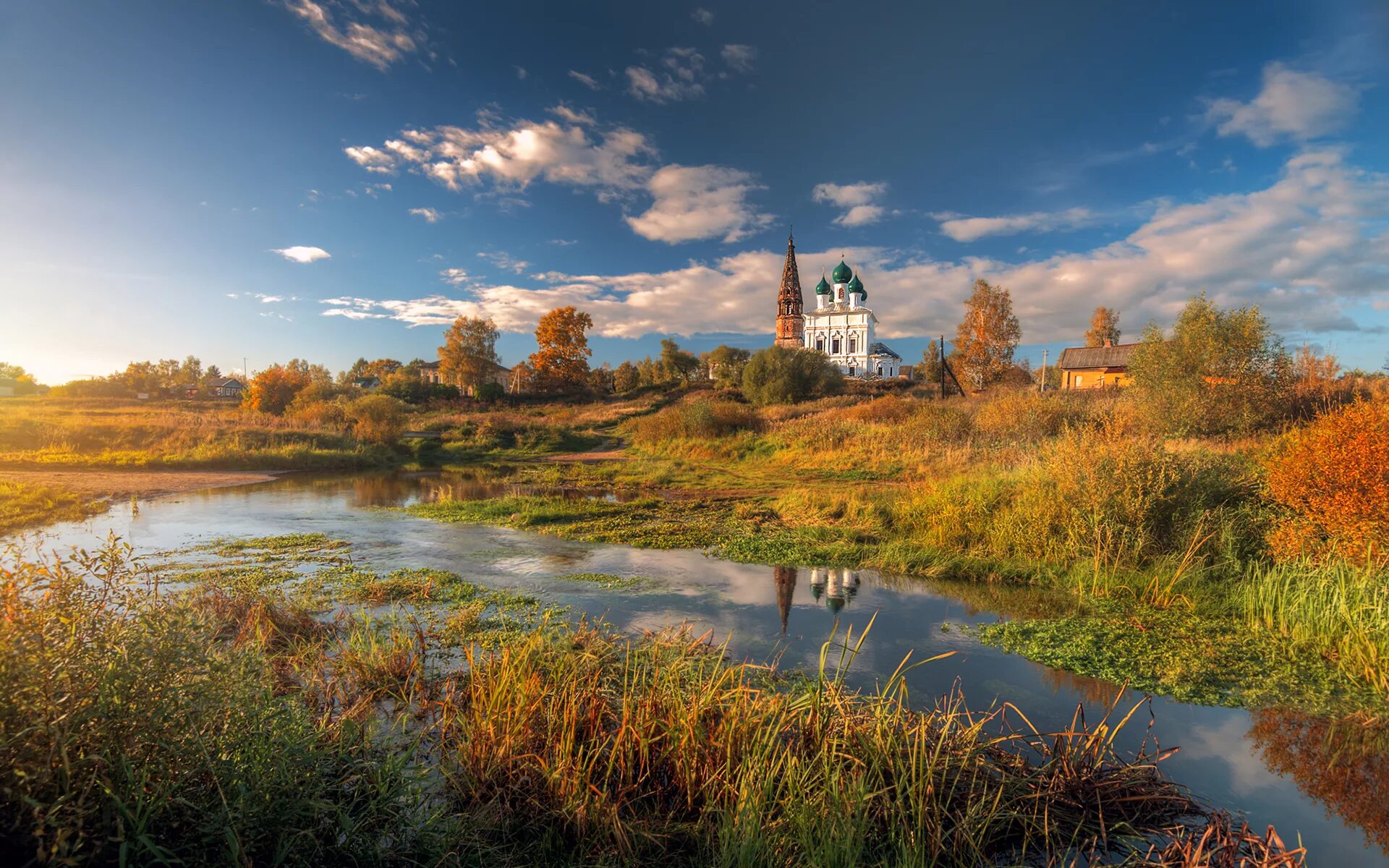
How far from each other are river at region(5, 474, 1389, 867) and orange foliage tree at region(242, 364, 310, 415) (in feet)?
100

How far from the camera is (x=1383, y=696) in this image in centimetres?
531

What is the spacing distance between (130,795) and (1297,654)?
9242mm

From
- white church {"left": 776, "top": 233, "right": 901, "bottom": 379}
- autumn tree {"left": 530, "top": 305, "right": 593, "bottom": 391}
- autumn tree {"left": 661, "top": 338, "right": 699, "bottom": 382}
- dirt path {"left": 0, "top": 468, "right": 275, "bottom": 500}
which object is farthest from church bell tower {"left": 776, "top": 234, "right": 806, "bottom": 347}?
dirt path {"left": 0, "top": 468, "right": 275, "bottom": 500}

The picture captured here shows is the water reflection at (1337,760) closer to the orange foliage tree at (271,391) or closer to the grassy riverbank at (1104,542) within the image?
the grassy riverbank at (1104,542)

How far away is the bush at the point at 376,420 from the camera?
97.3ft

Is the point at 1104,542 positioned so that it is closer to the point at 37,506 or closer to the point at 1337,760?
the point at 1337,760

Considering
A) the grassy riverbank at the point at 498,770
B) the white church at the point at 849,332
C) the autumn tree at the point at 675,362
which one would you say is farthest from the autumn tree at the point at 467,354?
the grassy riverbank at the point at 498,770

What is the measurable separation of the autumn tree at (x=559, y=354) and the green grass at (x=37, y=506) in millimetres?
44838

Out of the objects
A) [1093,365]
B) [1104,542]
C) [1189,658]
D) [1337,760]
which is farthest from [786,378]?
[1337,760]

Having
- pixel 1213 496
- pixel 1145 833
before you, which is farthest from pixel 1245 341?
pixel 1145 833

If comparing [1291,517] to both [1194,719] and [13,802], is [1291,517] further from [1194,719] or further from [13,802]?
[13,802]

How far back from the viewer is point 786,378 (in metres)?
42.0

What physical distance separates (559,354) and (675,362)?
17070 mm

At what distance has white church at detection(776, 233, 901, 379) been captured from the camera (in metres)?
76.2
